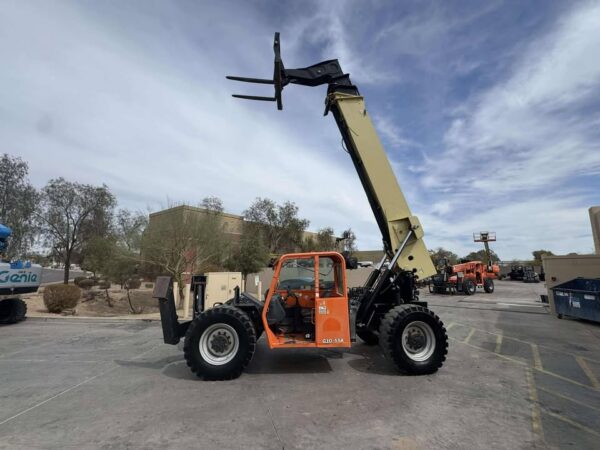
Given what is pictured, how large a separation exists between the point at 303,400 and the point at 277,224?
1561 inches

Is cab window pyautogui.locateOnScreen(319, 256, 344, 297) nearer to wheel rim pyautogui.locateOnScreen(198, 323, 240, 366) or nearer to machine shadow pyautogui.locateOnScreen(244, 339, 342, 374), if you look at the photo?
machine shadow pyautogui.locateOnScreen(244, 339, 342, 374)

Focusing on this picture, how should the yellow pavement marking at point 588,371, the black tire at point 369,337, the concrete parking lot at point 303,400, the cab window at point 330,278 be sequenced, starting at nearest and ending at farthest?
the concrete parking lot at point 303,400 → the yellow pavement marking at point 588,371 → the cab window at point 330,278 → the black tire at point 369,337

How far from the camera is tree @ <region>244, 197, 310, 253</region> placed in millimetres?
42969

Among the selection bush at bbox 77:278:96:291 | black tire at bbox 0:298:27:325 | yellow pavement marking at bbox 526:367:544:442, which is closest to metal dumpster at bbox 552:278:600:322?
yellow pavement marking at bbox 526:367:544:442

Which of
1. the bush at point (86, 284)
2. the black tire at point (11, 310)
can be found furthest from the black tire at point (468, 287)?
the bush at point (86, 284)

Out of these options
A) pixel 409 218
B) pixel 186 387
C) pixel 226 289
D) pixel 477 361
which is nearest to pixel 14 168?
pixel 226 289

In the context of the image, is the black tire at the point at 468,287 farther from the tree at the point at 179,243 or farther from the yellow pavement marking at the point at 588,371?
the yellow pavement marking at the point at 588,371

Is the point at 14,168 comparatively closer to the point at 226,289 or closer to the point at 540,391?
the point at 226,289

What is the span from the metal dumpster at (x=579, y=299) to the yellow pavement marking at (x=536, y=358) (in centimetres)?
488

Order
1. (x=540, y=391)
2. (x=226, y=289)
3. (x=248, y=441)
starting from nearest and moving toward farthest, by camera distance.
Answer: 1. (x=248, y=441)
2. (x=540, y=391)
3. (x=226, y=289)

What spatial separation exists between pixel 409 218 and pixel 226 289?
10.4 m

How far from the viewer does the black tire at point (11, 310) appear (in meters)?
10.9

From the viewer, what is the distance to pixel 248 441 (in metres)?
3.27

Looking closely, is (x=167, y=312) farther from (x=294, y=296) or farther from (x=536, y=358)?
(x=536, y=358)
